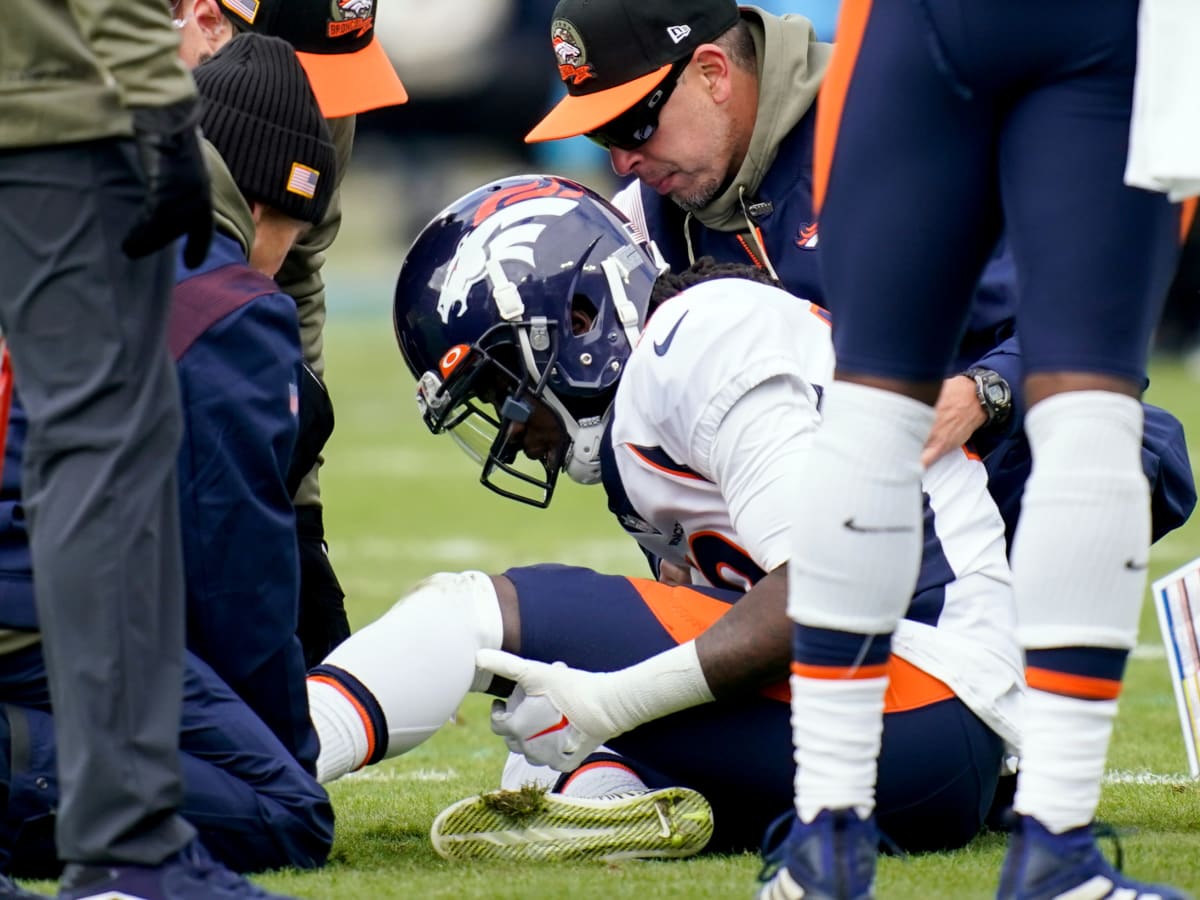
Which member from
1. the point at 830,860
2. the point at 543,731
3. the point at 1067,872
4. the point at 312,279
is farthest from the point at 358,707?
the point at 312,279

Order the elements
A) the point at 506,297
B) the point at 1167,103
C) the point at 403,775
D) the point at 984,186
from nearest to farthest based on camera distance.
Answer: the point at 1167,103 → the point at 984,186 → the point at 506,297 → the point at 403,775

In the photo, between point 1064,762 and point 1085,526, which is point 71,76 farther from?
point 1064,762

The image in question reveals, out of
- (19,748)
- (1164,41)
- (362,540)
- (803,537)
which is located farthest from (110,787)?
(362,540)

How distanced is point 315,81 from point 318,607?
1191 millimetres

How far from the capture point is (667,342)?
3.06 m

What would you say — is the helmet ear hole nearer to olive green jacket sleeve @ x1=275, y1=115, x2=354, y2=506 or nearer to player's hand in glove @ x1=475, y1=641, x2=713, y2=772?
player's hand in glove @ x1=475, y1=641, x2=713, y2=772

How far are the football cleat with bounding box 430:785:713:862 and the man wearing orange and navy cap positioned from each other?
1.37 metres

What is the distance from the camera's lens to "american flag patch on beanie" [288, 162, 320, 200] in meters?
3.21

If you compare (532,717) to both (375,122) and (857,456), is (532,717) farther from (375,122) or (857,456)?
(375,122)

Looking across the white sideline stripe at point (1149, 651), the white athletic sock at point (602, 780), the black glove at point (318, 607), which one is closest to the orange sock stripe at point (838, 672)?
the white athletic sock at point (602, 780)

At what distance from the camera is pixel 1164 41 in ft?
7.04

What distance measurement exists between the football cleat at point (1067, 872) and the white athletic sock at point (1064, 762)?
0.6 inches

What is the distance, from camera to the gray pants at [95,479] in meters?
2.25

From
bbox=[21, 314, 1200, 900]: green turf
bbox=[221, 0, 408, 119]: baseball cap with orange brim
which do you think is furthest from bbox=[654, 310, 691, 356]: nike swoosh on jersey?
bbox=[221, 0, 408, 119]: baseball cap with orange brim
